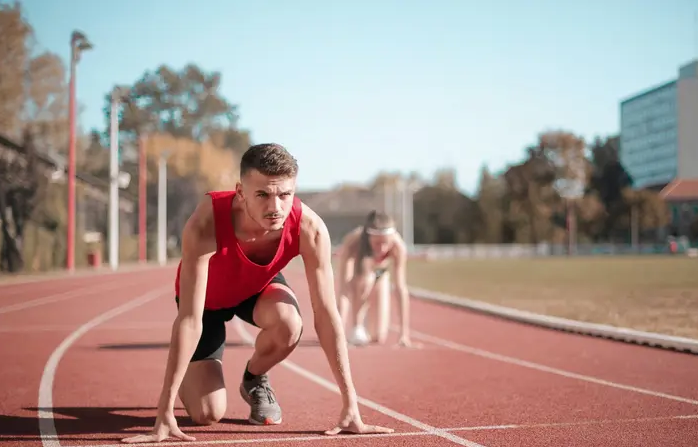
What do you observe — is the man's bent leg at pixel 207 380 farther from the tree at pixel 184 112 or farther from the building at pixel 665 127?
the tree at pixel 184 112

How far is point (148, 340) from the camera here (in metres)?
12.2

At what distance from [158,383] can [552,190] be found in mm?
74757

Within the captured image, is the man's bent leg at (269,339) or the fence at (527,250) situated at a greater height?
the man's bent leg at (269,339)

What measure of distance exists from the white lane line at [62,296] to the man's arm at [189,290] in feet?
42.5

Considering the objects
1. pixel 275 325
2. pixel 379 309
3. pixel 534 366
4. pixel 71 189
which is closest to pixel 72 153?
pixel 71 189

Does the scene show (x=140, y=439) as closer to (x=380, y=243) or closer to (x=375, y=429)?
(x=375, y=429)

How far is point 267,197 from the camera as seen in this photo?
16.0 ft

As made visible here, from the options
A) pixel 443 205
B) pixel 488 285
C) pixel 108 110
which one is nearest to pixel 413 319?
pixel 488 285

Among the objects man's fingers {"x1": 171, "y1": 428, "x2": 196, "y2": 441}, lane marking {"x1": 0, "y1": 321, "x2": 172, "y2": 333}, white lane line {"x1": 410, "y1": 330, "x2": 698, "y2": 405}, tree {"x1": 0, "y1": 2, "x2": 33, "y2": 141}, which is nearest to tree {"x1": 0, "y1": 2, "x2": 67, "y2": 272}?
tree {"x1": 0, "y1": 2, "x2": 33, "y2": 141}

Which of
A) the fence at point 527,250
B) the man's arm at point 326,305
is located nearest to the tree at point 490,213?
the fence at point 527,250

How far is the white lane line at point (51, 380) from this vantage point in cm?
573

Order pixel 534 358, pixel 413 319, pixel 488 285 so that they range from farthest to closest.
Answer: pixel 488 285
pixel 413 319
pixel 534 358

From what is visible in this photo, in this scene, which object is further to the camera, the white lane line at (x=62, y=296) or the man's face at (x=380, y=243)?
the white lane line at (x=62, y=296)

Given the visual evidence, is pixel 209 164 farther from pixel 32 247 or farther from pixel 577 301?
pixel 577 301
